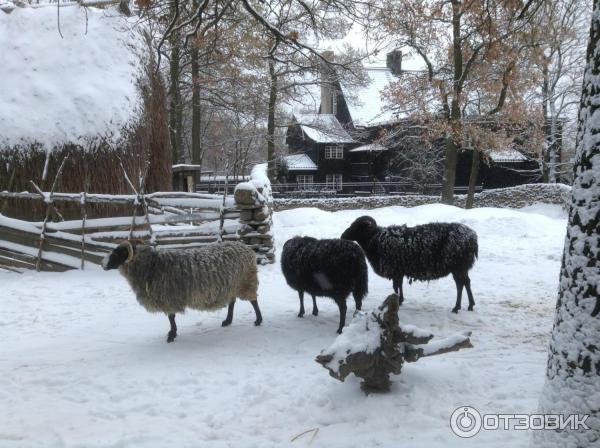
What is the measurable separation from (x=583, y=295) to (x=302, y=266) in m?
3.63

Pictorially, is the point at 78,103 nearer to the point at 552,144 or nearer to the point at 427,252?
the point at 427,252

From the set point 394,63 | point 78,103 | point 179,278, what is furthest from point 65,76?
point 394,63

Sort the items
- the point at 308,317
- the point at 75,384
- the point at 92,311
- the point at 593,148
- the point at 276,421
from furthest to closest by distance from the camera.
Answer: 1. the point at 92,311
2. the point at 308,317
3. the point at 75,384
4. the point at 276,421
5. the point at 593,148

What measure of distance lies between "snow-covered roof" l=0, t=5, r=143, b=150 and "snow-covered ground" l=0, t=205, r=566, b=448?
371cm

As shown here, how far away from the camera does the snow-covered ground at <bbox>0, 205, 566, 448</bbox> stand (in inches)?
129

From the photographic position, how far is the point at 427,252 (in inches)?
240

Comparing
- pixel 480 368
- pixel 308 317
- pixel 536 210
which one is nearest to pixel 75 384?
pixel 308 317

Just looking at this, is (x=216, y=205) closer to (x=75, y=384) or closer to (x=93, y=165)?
(x=93, y=165)

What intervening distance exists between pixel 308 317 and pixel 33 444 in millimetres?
3595

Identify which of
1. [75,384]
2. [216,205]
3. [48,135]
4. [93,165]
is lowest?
[75,384]

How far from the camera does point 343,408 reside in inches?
140

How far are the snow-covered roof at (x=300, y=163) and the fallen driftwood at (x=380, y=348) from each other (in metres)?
29.5

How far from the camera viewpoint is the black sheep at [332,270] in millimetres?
5398

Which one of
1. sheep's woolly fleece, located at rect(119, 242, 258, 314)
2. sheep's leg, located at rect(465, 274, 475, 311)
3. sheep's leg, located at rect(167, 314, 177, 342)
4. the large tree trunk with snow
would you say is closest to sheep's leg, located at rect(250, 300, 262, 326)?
sheep's woolly fleece, located at rect(119, 242, 258, 314)
